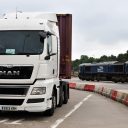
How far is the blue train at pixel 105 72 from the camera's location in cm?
7406

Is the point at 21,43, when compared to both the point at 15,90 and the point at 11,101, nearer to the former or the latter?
the point at 15,90

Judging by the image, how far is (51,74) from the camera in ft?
58.2

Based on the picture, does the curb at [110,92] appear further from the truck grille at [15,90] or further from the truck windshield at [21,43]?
the truck grille at [15,90]

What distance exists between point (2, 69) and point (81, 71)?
73332 millimetres

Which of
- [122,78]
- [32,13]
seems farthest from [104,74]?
[32,13]

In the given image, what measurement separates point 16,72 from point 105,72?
210 ft

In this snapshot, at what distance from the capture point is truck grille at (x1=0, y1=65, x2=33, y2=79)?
16328 millimetres

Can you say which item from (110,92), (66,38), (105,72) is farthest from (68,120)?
(105,72)

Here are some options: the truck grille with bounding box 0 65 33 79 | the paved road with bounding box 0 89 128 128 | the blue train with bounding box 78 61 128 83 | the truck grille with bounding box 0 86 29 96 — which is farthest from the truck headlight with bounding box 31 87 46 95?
the blue train with bounding box 78 61 128 83

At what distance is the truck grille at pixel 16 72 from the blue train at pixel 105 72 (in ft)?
Answer: 186

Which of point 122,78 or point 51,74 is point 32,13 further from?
point 122,78

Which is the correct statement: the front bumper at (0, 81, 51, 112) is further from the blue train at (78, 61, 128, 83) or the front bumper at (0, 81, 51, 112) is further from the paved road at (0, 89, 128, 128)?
the blue train at (78, 61, 128, 83)

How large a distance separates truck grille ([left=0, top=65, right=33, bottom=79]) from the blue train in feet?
186

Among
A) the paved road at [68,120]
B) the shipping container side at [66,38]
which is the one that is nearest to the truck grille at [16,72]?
the paved road at [68,120]
